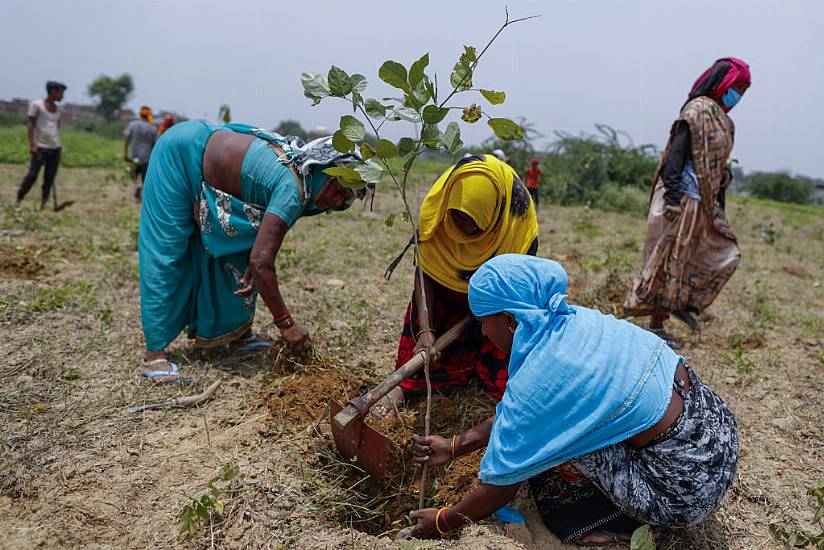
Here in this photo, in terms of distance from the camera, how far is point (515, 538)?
1.94m

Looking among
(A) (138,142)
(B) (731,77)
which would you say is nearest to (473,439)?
(B) (731,77)

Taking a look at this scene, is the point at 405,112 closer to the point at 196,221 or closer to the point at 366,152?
the point at 366,152

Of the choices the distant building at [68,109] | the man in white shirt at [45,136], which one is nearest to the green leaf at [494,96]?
the man in white shirt at [45,136]

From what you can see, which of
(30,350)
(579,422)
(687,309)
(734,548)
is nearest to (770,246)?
(687,309)

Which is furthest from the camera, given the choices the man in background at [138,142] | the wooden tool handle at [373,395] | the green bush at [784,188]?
the green bush at [784,188]

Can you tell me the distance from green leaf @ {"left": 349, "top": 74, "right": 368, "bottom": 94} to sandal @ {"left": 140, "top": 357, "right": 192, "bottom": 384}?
70.3 inches

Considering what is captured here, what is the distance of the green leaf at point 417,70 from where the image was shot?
173cm

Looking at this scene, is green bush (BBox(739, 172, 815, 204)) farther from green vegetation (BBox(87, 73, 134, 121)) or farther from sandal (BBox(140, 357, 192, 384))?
green vegetation (BBox(87, 73, 134, 121))

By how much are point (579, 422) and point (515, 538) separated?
0.55 meters

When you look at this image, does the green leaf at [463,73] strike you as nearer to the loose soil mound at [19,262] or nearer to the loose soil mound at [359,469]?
the loose soil mound at [359,469]

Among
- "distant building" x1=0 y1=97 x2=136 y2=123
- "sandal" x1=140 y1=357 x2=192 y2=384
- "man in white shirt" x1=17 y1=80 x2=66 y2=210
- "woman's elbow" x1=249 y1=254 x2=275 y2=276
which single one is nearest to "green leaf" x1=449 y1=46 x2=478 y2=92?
"woman's elbow" x1=249 y1=254 x2=275 y2=276

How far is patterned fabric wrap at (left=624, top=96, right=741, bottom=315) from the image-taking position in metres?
3.65

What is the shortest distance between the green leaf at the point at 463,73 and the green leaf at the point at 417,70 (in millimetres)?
129

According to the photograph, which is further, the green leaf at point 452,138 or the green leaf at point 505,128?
the green leaf at point 452,138
